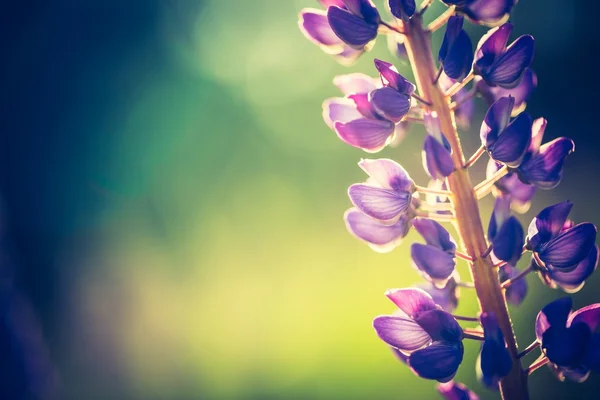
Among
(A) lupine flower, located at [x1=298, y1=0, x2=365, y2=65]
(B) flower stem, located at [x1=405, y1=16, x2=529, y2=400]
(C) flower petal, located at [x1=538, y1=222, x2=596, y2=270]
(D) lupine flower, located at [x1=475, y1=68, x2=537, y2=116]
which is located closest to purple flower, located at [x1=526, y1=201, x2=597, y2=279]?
(C) flower petal, located at [x1=538, y1=222, x2=596, y2=270]

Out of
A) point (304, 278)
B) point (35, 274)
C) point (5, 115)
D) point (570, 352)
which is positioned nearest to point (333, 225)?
point (304, 278)

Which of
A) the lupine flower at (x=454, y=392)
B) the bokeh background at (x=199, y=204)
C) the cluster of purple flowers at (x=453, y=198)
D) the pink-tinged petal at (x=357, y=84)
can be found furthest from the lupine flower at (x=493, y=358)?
the bokeh background at (x=199, y=204)

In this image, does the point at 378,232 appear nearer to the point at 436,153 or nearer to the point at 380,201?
the point at 380,201

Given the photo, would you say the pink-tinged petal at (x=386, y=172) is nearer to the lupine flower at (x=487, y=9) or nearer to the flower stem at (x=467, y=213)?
the flower stem at (x=467, y=213)

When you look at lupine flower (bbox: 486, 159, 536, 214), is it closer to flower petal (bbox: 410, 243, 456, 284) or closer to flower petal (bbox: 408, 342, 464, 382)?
flower petal (bbox: 410, 243, 456, 284)

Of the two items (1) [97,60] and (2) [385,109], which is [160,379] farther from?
(1) [97,60]

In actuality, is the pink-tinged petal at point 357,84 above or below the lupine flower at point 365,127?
above
